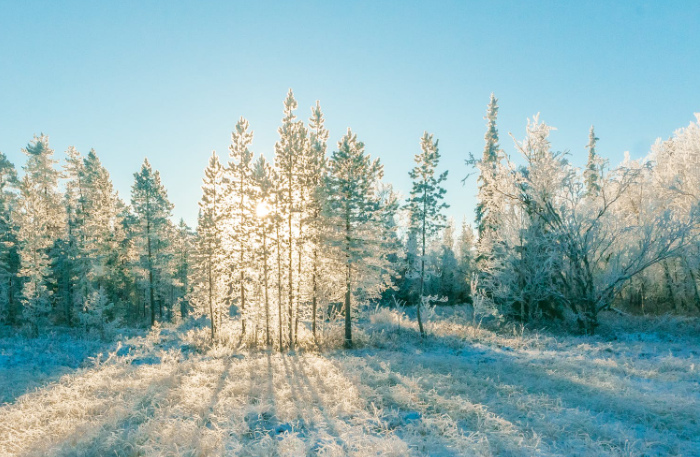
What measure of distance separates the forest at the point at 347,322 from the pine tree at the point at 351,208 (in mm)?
104

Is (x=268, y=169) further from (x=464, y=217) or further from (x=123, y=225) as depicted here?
(x=464, y=217)

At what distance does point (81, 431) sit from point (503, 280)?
Result: 22382 mm

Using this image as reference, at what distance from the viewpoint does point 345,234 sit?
55.5 feet

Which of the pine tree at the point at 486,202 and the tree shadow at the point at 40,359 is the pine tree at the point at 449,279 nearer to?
the pine tree at the point at 486,202

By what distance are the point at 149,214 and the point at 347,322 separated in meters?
23.5

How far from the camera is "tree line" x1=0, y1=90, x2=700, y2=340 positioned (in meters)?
17.6

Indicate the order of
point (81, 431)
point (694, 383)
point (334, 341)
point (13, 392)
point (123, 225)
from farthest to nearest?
point (123, 225) → point (334, 341) → point (13, 392) → point (694, 383) → point (81, 431)

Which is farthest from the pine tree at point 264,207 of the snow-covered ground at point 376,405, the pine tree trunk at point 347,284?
the snow-covered ground at point 376,405

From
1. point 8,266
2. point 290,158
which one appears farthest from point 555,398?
point 8,266

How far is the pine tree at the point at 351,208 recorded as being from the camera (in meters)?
17.0

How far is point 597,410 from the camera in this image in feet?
25.6

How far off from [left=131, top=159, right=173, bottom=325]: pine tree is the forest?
19cm

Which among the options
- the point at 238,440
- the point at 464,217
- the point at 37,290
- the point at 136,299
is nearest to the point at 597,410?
the point at 238,440

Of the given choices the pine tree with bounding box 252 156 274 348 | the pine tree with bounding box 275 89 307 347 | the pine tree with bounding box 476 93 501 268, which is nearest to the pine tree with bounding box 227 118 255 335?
the pine tree with bounding box 252 156 274 348
